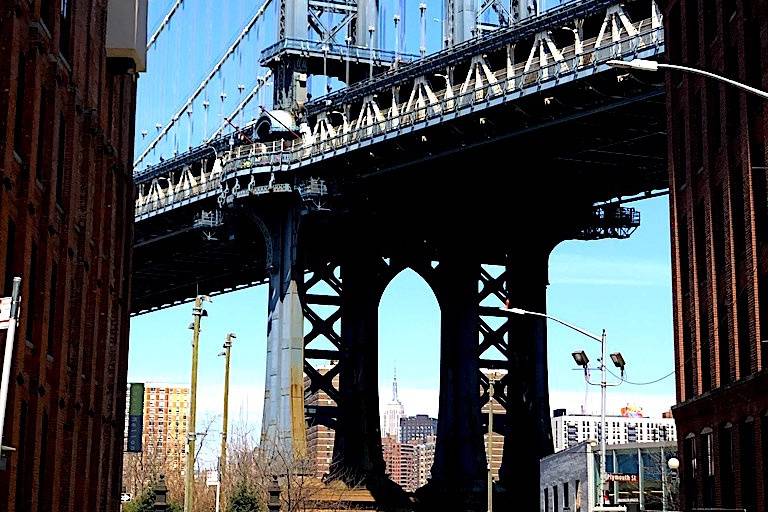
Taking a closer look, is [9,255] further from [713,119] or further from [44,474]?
[713,119]

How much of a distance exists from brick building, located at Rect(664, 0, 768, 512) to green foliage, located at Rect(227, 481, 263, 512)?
1548 inches

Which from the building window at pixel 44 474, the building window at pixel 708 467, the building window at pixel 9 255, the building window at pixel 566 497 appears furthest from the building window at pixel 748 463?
the building window at pixel 566 497

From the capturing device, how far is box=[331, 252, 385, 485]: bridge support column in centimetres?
9888

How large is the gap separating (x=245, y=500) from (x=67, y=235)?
51.2 metres

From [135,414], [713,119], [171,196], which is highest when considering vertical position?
[171,196]

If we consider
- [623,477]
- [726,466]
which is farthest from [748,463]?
[623,477]

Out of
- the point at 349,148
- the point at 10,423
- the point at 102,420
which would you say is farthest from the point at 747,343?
the point at 349,148

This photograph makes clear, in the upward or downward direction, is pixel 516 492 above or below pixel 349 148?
below

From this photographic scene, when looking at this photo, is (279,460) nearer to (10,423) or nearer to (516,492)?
(516,492)

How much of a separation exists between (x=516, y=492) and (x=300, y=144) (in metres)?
24.2

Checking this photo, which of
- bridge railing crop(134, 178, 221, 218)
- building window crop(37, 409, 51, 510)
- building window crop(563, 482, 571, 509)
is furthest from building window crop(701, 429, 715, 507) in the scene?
bridge railing crop(134, 178, 221, 218)

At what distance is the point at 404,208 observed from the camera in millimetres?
97562

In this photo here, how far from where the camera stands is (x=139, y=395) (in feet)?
198

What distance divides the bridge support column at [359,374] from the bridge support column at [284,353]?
5733mm
